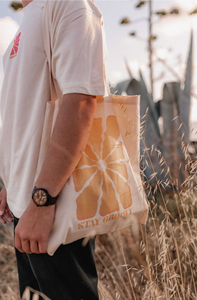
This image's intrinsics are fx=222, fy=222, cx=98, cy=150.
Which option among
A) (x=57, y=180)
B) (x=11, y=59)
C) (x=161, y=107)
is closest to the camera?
(x=57, y=180)

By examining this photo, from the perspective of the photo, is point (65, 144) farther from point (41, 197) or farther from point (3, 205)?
point (3, 205)

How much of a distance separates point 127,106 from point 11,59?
0.36 meters

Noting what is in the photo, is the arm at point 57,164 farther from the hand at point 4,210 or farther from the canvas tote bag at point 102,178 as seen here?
the hand at point 4,210

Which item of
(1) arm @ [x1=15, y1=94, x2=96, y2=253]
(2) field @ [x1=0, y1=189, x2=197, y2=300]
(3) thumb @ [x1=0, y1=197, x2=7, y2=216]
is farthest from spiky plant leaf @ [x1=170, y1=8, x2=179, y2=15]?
(3) thumb @ [x1=0, y1=197, x2=7, y2=216]

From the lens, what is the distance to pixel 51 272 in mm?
575

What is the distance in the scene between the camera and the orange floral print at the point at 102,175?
55 centimetres

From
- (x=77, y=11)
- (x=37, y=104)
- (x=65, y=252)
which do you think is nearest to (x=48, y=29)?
(x=77, y=11)

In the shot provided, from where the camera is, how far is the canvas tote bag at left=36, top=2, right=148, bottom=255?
0.53m

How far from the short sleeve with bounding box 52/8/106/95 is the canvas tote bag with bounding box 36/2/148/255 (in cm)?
5

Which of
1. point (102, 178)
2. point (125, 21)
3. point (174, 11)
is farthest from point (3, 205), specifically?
point (174, 11)

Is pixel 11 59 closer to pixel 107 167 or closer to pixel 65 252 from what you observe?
pixel 107 167

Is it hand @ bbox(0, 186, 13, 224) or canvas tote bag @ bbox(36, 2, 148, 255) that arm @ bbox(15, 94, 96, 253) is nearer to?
canvas tote bag @ bbox(36, 2, 148, 255)

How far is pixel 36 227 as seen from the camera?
1.69 feet

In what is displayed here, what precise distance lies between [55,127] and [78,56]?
0.17 m
